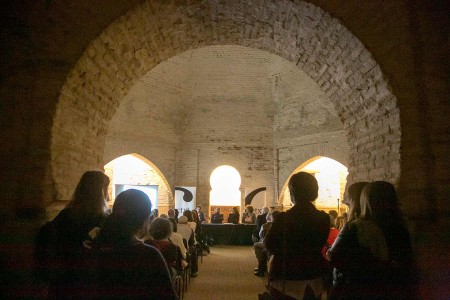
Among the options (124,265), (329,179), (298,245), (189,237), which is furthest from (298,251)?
(329,179)

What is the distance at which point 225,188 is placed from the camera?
17781 millimetres

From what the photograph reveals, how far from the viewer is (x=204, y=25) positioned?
6.05 metres

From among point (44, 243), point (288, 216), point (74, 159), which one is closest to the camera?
point (44, 243)

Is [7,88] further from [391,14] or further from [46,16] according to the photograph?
[391,14]

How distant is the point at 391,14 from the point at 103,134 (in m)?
4.46

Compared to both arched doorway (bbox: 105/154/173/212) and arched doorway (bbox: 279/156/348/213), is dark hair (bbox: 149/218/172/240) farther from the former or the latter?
arched doorway (bbox: 105/154/173/212)

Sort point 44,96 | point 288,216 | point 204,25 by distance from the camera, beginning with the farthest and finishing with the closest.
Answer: point 204,25
point 44,96
point 288,216

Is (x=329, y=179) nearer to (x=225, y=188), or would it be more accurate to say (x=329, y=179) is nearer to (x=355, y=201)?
(x=225, y=188)

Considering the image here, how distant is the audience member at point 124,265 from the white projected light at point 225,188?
15495 mm

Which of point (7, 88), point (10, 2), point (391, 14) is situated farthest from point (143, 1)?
point (391, 14)

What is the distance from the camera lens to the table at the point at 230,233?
13586 mm

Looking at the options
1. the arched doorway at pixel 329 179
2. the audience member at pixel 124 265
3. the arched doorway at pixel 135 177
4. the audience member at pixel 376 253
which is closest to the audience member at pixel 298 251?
the audience member at pixel 376 253

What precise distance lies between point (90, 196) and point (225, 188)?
1529 cm

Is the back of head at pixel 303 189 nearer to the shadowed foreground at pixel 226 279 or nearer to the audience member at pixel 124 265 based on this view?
the audience member at pixel 124 265
